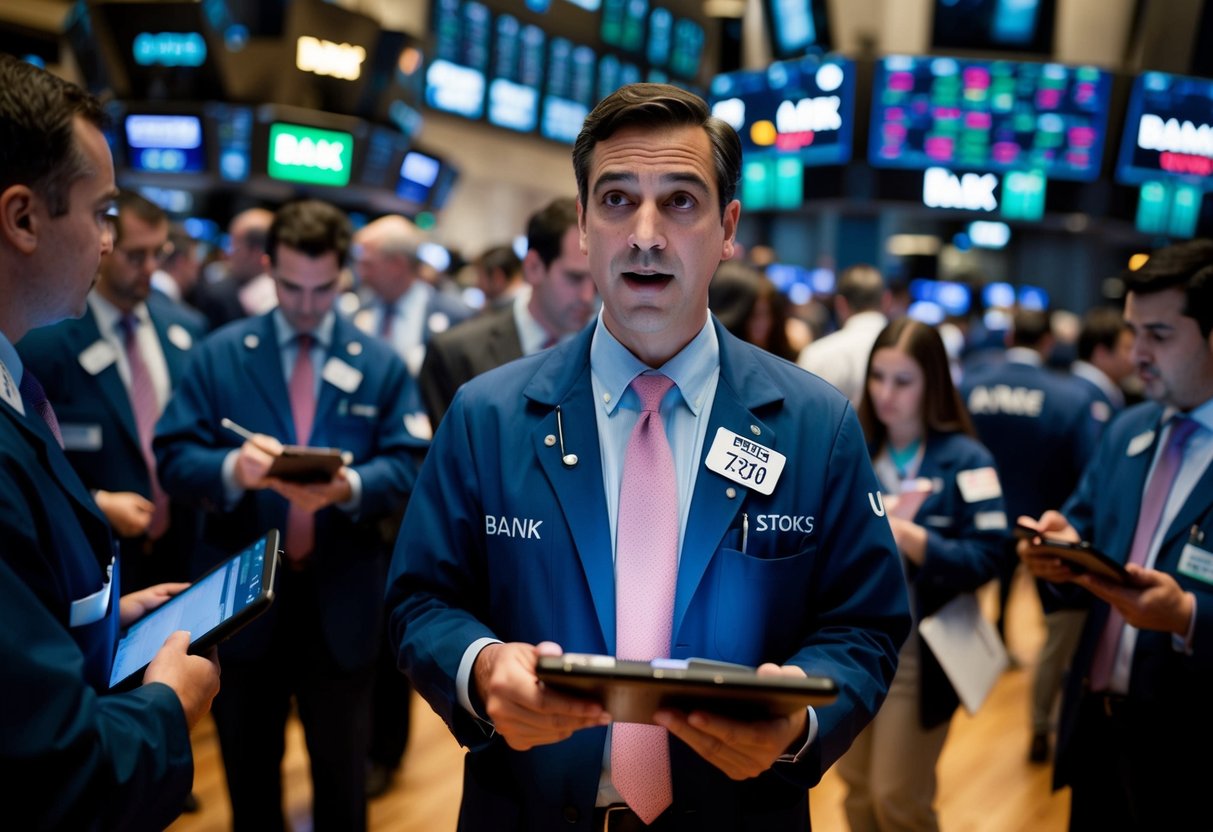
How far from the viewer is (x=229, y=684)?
106 inches

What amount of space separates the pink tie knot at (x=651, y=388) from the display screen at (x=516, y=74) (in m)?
11.4

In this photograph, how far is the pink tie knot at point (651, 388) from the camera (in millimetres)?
1585

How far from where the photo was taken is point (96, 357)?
315 centimetres

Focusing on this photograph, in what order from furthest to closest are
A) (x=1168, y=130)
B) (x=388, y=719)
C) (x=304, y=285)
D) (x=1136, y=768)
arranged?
(x=1168, y=130)
(x=388, y=719)
(x=304, y=285)
(x=1136, y=768)

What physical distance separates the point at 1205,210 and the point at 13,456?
832 centimetres

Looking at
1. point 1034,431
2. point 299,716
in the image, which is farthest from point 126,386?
point 1034,431

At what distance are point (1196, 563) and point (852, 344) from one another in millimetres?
2019

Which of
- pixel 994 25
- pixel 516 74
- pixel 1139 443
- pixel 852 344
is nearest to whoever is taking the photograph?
pixel 1139 443

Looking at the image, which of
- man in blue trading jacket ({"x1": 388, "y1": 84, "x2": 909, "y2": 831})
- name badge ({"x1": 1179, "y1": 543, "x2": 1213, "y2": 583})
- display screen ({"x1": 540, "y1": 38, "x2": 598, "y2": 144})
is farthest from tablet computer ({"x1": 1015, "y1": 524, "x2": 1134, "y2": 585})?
display screen ({"x1": 540, "y1": 38, "x2": 598, "y2": 144})

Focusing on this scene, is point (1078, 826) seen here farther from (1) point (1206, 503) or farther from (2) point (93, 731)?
(2) point (93, 731)

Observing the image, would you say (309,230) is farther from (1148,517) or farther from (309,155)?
(309,155)

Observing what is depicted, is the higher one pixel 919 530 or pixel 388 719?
pixel 919 530

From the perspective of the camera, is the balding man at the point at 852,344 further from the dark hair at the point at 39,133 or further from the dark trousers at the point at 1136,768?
the dark hair at the point at 39,133

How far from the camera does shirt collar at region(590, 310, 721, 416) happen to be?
1587 millimetres
